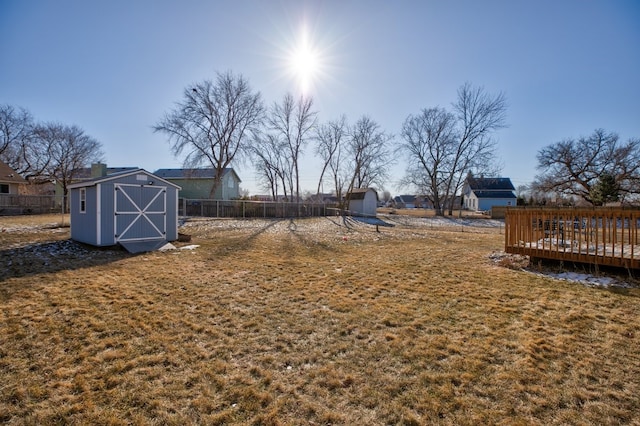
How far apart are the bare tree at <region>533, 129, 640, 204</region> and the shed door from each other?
37.3 metres

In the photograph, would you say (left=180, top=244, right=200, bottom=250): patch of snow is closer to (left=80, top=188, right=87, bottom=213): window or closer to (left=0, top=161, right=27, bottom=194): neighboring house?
(left=80, top=188, right=87, bottom=213): window

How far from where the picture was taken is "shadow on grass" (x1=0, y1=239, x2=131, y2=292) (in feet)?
20.3

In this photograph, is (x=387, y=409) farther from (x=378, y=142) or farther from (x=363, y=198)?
(x=378, y=142)

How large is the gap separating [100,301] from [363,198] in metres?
27.5

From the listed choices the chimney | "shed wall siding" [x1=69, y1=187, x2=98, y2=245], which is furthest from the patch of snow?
the chimney

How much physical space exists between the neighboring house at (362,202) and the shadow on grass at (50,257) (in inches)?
939

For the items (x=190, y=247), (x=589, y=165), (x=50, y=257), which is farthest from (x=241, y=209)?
(x=589, y=165)

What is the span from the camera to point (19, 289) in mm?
4945

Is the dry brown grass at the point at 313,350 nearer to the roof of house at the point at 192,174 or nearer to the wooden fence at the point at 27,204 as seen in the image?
the wooden fence at the point at 27,204

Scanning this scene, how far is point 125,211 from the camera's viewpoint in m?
9.65

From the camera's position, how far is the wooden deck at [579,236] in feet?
19.6

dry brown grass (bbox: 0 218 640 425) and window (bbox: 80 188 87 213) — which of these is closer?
dry brown grass (bbox: 0 218 640 425)

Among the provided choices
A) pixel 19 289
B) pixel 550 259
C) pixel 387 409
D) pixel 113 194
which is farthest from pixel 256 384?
pixel 113 194

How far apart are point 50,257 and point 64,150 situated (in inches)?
1294
